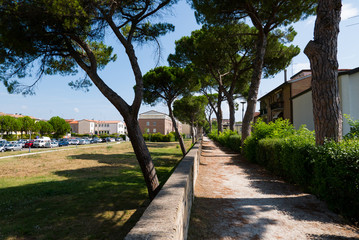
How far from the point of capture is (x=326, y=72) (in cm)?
470

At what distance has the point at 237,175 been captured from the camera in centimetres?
718

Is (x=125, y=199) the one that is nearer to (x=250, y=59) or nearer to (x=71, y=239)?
(x=71, y=239)

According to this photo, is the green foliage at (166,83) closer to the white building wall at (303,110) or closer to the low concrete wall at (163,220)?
the white building wall at (303,110)

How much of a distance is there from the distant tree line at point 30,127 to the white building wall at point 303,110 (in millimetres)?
55163

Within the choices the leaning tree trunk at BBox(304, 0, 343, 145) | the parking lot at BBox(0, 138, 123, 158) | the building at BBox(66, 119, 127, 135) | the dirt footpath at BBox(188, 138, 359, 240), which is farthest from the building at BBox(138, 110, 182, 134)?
the leaning tree trunk at BBox(304, 0, 343, 145)

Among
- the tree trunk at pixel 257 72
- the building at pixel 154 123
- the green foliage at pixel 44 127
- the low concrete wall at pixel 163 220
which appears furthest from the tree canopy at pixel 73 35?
the green foliage at pixel 44 127

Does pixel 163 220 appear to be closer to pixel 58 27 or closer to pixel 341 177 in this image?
pixel 341 177

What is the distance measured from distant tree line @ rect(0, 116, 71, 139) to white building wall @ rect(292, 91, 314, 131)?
55163 millimetres

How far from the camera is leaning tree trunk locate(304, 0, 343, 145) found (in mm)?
4539

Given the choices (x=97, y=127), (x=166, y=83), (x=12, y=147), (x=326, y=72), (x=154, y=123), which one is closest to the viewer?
(x=326, y=72)

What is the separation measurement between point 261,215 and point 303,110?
1725cm

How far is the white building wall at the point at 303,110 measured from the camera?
656 inches

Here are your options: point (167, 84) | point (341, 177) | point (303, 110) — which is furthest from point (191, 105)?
point (341, 177)

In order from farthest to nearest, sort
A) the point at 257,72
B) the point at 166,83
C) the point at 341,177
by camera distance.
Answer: the point at 166,83, the point at 257,72, the point at 341,177
